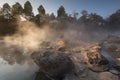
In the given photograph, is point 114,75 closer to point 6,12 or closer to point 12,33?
point 12,33

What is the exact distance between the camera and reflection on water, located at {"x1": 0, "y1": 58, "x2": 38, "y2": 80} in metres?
12.0

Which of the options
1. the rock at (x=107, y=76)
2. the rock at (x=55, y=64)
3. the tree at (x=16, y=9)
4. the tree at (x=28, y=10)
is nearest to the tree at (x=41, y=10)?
the tree at (x=28, y=10)

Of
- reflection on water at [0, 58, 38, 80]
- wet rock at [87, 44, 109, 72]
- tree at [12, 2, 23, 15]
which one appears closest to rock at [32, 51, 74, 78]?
reflection on water at [0, 58, 38, 80]

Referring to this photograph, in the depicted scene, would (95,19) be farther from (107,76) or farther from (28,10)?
(107,76)

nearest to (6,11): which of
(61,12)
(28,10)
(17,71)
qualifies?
(28,10)

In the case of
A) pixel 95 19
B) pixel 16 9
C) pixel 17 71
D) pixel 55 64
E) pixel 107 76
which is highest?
pixel 16 9

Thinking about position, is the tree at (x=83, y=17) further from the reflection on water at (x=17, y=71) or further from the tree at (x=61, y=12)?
the reflection on water at (x=17, y=71)

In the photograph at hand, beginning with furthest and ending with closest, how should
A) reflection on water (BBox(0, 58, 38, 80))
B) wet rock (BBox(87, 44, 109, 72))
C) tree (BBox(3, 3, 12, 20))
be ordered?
tree (BBox(3, 3, 12, 20)) < wet rock (BBox(87, 44, 109, 72)) < reflection on water (BBox(0, 58, 38, 80))

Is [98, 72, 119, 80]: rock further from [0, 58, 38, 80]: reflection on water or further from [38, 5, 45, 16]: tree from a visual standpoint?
[38, 5, 45, 16]: tree

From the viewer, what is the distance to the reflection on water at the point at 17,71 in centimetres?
1199

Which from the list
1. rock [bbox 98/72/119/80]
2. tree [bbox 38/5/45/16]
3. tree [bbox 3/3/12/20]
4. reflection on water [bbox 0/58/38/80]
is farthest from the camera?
tree [bbox 38/5/45/16]

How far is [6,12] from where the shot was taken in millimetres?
38531

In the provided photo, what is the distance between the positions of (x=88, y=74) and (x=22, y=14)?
104 ft

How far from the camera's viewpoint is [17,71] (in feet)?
43.3
